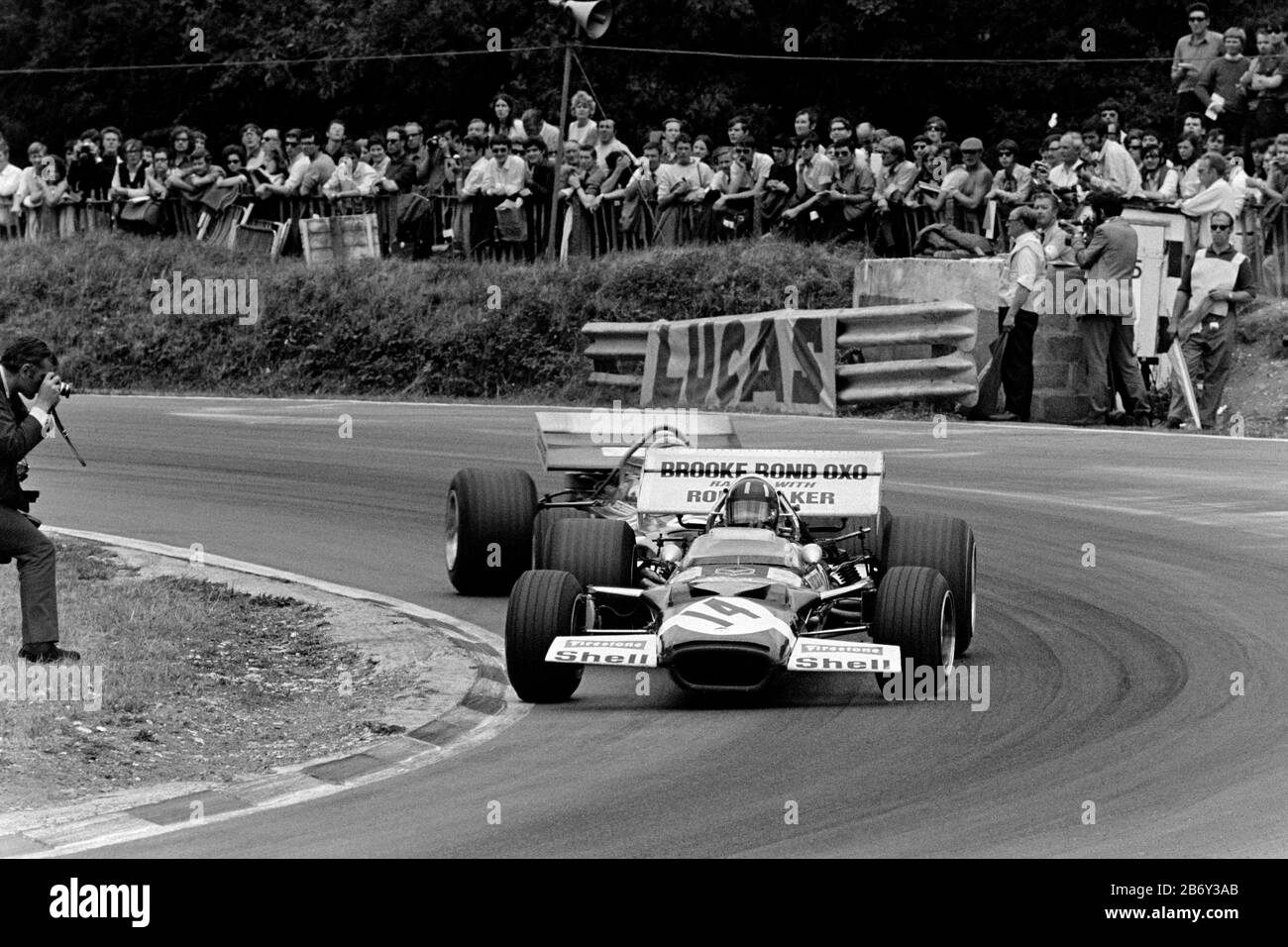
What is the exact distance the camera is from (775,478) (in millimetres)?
11398

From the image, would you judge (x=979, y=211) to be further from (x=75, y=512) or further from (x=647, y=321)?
(x=75, y=512)

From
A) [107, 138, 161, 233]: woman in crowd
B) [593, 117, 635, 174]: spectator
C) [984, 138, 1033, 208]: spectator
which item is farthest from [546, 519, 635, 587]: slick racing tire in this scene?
[107, 138, 161, 233]: woman in crowd

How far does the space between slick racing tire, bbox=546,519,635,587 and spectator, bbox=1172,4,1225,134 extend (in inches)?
504

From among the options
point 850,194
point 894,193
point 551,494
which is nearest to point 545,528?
point 551,494

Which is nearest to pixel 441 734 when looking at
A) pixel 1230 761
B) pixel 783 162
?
pixel 1230 761

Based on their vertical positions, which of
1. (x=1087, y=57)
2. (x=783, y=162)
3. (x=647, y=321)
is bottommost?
(x=647, y=321)

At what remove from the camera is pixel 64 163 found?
92.9 feet

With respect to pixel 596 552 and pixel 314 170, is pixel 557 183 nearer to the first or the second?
pixel 314 170

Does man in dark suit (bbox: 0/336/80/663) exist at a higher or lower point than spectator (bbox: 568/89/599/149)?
lower

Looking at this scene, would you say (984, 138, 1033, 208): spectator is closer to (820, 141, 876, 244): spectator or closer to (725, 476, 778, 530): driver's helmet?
(820, 141, 876, 244): spectator

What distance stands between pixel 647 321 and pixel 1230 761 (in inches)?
583

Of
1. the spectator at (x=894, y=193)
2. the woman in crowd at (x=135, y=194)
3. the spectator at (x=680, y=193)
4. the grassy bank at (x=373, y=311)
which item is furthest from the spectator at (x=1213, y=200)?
the woman in crowd at (x=135, y=194)

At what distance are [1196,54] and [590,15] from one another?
6.21 meters

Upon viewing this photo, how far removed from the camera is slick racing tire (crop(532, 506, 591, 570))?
36.2 ft
